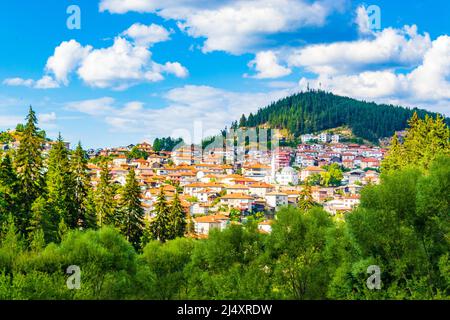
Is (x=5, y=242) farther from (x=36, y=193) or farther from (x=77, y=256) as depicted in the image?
(x=36, y=193)

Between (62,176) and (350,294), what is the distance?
23.8 meters

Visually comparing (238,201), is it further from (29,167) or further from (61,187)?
(29,167)

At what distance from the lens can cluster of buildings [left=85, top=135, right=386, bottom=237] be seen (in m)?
92.2

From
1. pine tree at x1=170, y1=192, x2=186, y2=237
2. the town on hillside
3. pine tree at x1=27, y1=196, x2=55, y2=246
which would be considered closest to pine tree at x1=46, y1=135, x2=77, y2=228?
pine tree at x1=27, y1=196, x2=55, y2=246

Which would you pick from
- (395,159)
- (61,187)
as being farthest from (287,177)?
(61,187)

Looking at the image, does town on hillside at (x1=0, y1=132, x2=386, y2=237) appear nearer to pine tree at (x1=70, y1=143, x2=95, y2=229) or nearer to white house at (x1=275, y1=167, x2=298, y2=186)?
white house at (x1=275, y1=167, x2=298, y2=186)

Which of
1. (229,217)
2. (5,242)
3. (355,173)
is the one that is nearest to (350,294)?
(5,242)

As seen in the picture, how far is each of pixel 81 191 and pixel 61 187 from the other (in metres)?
2.10

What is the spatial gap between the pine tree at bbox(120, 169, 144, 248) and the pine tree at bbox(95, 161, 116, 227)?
962 mm

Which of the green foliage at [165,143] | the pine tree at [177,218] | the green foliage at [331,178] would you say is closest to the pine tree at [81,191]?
the pine tree at [177,218]

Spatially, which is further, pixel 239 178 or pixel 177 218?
pixel 239 178

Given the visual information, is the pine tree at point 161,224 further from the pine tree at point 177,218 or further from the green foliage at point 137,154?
the green foliage at point 137,154

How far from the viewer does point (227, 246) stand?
30.2 metres

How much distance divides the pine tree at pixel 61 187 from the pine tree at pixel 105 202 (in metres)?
4.66
